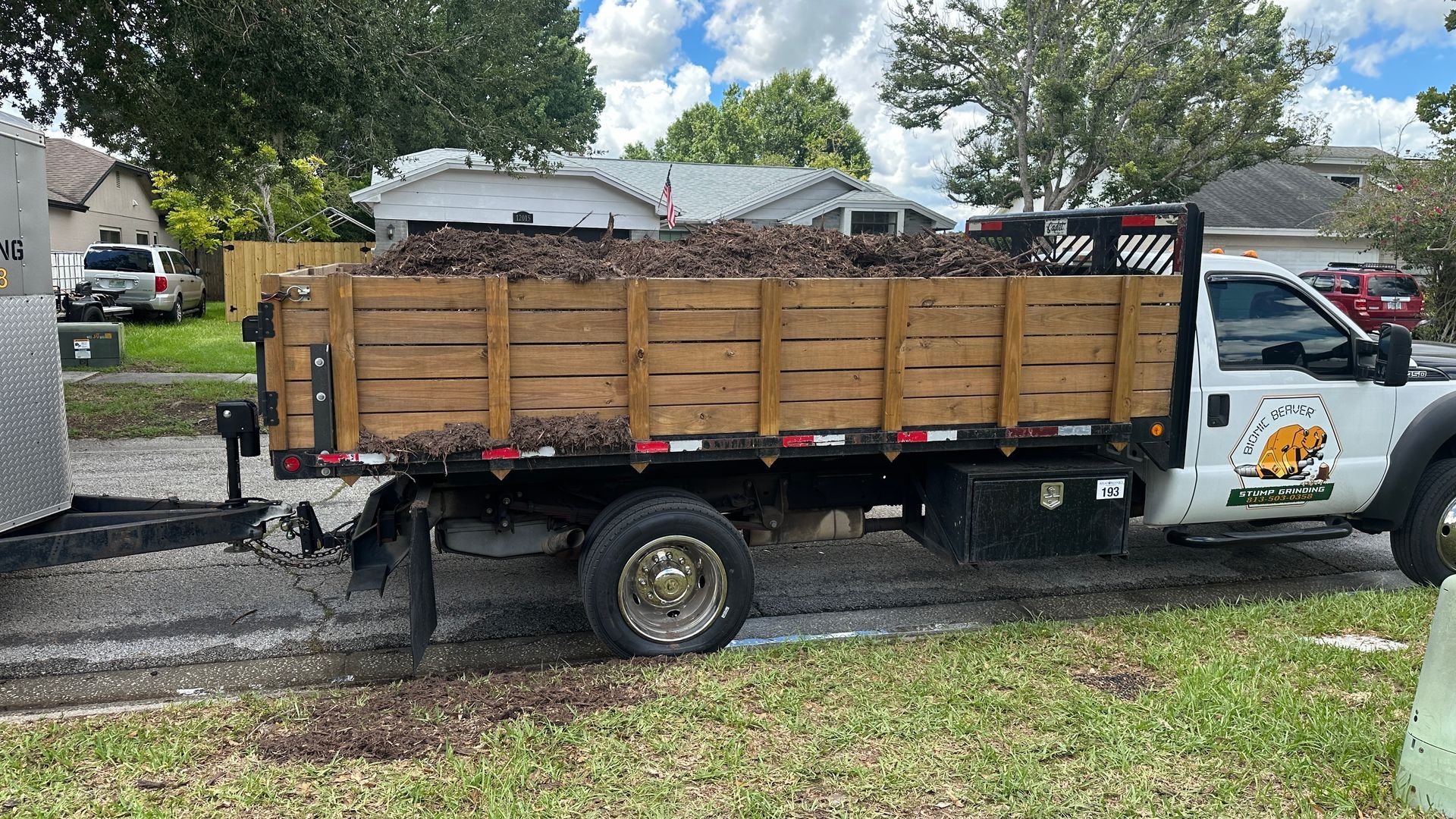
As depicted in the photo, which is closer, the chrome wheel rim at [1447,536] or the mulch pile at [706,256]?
the mulch pile at [706,256]

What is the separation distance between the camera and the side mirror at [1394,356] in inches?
221

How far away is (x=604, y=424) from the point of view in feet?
15.2

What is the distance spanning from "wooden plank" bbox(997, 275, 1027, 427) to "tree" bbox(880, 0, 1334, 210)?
22989mm

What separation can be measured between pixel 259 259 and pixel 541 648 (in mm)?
22111

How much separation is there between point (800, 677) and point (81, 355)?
48.3ft

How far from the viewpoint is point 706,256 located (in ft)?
17.2

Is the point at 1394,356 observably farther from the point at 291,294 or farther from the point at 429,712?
the point at 291,294

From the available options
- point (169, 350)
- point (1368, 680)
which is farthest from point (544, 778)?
point (169, 350)

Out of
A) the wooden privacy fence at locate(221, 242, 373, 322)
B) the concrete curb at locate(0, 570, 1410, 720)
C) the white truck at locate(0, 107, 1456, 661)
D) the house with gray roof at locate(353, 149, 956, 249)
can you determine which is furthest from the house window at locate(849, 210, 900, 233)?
the concrete curb at locate(0, 570, 1410, 720)

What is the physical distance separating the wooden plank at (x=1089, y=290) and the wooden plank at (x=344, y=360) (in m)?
3.29

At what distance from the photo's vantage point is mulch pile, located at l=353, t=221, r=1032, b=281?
463 centimetres

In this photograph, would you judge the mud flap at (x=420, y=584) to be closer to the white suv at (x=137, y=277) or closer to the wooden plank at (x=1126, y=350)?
the wooden plank at (x=1126, y=350)

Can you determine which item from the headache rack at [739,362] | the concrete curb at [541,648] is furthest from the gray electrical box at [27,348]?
the headache rack at [739,362]

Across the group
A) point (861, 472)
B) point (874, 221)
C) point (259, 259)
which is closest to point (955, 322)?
point (861, 472)
